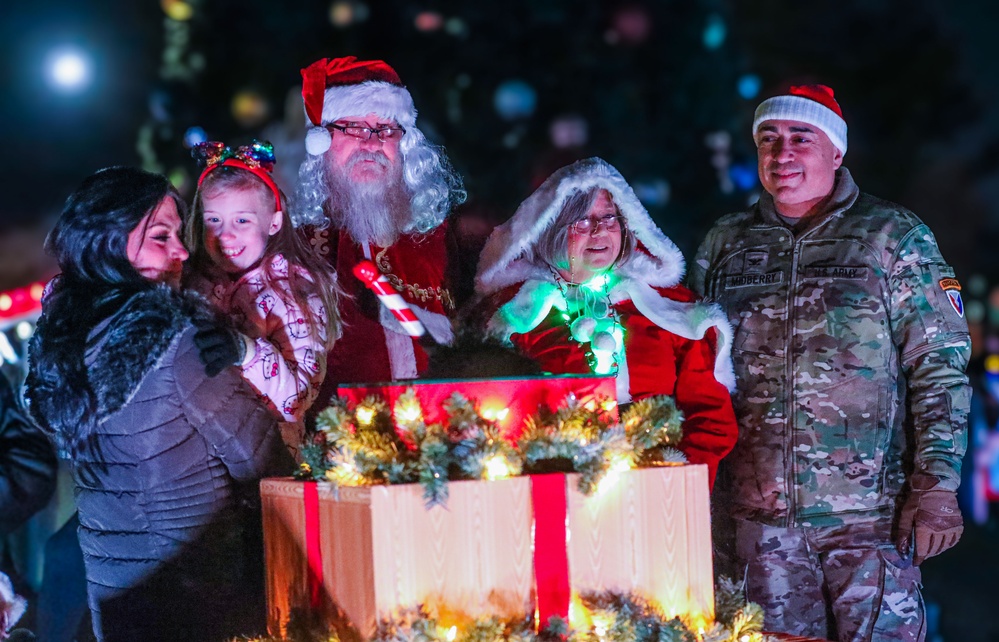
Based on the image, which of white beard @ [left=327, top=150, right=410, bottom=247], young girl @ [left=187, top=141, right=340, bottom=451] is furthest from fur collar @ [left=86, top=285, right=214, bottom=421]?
white beard @ [left=327, top=150, right=410, bottom=247]

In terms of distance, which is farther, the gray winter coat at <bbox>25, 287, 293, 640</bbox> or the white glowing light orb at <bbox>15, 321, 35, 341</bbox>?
the white glowing light orb at <bbox>15, 321, 35, 341</bbox>

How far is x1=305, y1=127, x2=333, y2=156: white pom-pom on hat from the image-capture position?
13.3 ft

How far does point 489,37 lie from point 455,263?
366cm

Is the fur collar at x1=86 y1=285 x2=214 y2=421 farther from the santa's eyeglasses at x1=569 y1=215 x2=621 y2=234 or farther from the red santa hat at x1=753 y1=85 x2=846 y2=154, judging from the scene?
the red santa hat at x1=753 y1=85 x2=846 y2=154

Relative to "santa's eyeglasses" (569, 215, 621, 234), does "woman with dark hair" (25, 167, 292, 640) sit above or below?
below

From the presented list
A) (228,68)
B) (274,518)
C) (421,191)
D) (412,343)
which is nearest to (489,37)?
(228,68)

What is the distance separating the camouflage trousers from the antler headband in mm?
2074

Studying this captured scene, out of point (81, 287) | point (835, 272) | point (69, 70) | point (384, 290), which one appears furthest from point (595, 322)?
point (69, 70)

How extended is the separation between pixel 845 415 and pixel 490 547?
5.83 feet

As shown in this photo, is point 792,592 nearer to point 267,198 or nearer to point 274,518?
point 274,518

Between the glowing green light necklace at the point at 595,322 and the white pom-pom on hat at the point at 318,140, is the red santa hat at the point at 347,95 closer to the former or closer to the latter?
the white pom-pom on hat at the point at 318,140

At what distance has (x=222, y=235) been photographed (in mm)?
3584

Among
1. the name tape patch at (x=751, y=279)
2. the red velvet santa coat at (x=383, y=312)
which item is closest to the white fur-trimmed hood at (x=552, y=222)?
the red velvet santa coat at (x=383, y=312)

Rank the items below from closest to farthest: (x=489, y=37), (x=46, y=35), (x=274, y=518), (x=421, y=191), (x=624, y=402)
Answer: (x=274, y=518)
(x=624, y=402)
(x=421, y=191)
(x=489, y=37)
(x=46, y=35)
